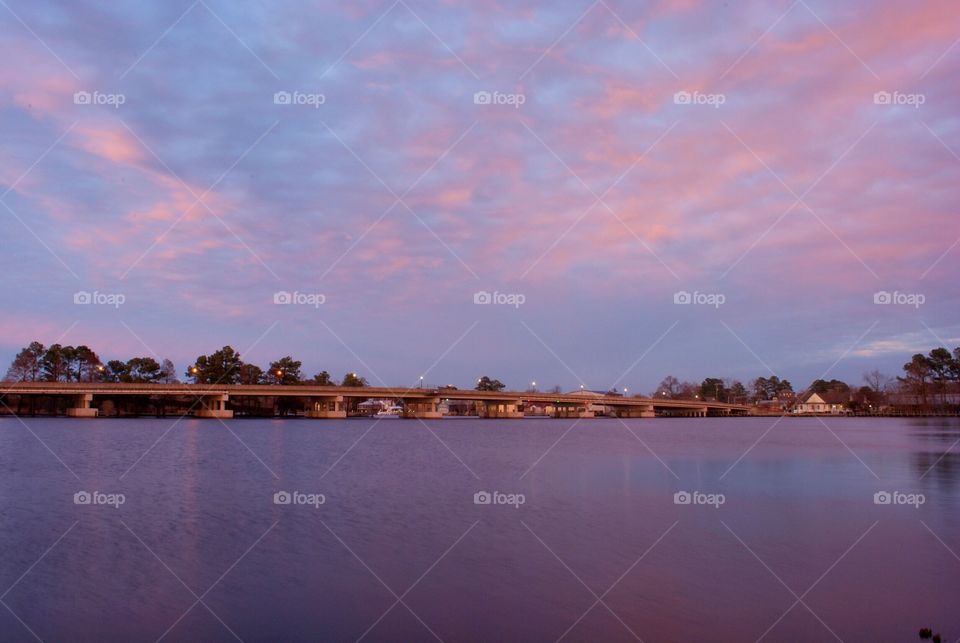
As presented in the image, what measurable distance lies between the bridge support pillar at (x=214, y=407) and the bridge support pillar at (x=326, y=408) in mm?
26337

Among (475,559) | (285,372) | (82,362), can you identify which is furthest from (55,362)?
(475,559)

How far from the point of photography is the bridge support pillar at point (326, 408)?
158875mm

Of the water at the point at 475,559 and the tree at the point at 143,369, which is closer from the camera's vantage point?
the water at the point at 475,559

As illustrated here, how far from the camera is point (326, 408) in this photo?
16575cm

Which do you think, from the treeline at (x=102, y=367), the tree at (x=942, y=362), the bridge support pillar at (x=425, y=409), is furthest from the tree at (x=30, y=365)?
the tree at (x=942, y=362)

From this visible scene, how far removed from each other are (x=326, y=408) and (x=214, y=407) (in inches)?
1325

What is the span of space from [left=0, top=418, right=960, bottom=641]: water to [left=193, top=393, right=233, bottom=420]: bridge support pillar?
97863 mm

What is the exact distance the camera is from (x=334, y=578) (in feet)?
56.9

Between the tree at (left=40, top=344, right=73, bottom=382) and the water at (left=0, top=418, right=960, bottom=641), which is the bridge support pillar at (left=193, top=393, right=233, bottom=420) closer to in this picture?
the tree at (left=40, top=344, right=73, bottom=382)

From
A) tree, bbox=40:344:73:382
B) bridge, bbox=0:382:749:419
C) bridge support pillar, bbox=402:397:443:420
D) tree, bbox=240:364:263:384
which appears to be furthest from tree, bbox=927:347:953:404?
tree, bbox=40:344:73:382

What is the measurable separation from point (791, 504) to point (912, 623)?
15512mm

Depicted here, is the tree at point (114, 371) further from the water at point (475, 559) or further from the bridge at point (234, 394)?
the water at point (475, 559)

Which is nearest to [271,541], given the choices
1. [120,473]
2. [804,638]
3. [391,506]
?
[391,506]

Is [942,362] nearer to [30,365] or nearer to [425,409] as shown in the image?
[425,409]
